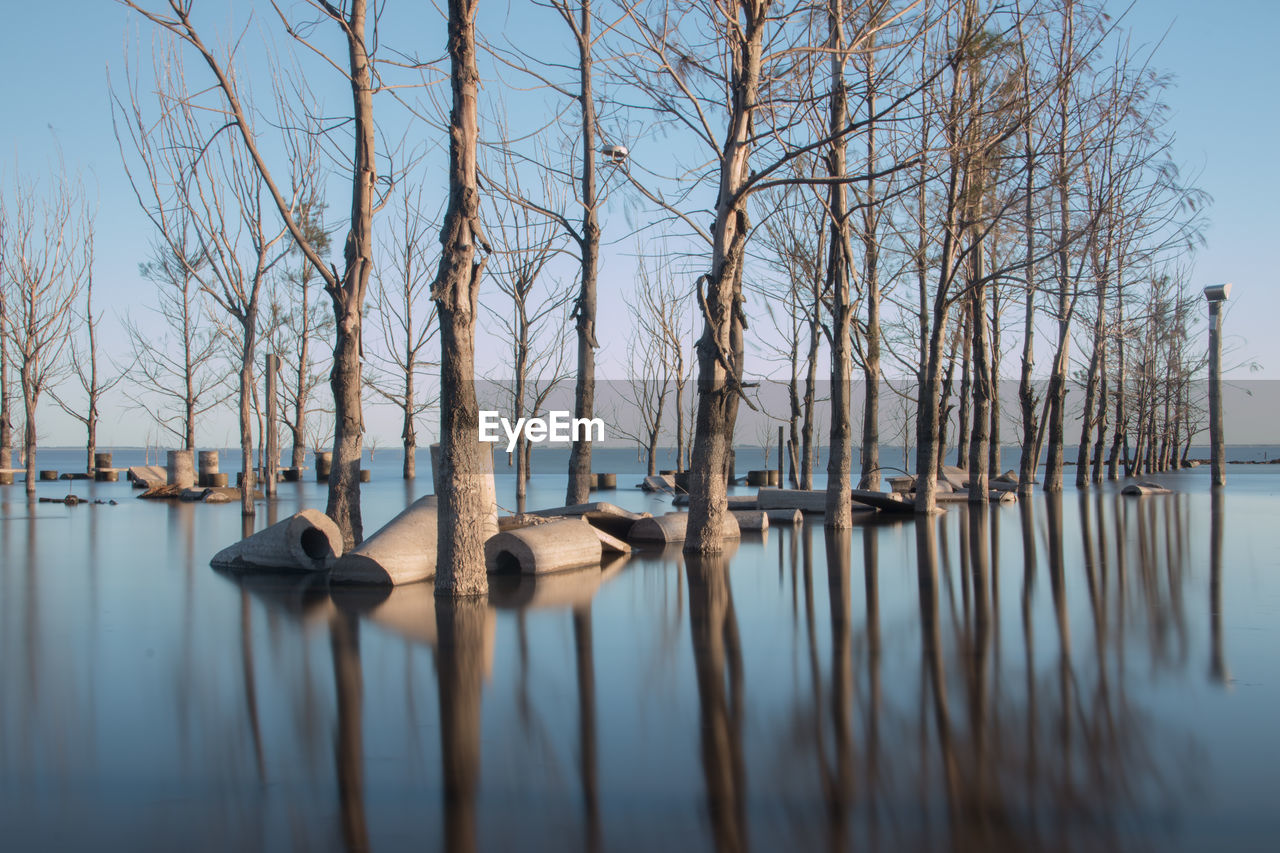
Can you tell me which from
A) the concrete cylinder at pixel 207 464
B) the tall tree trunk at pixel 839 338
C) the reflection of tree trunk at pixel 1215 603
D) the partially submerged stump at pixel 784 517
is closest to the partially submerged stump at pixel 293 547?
the tall tree trunk at pixel 839 338

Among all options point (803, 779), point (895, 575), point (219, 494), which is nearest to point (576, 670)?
point (803, 779)

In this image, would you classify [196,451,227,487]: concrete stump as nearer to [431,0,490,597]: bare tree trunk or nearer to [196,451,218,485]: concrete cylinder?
[196,451,218,485]: concrete cylinder

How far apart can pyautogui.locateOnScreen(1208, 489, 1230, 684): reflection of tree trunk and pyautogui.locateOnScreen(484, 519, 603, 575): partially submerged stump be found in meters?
5.62

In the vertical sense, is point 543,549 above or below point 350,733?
above

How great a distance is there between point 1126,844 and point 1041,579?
6505mm

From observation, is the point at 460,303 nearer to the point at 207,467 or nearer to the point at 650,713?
the point at 650,713

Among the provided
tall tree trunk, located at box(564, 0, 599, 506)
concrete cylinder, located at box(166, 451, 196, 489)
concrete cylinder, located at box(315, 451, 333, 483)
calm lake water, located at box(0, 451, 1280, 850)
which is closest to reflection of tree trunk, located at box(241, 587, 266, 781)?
calm lake water, located at box(0, 451, 1280, 850)

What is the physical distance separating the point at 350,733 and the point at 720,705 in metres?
→ 1.62

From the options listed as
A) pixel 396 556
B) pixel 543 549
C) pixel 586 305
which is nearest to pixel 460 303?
pixel 396 556

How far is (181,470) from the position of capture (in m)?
24.4

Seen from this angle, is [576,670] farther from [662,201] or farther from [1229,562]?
[1229,562]

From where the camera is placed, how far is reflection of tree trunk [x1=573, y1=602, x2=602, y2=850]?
317 cm

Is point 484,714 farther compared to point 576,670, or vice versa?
point 576,670

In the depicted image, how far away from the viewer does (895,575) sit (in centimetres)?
931
